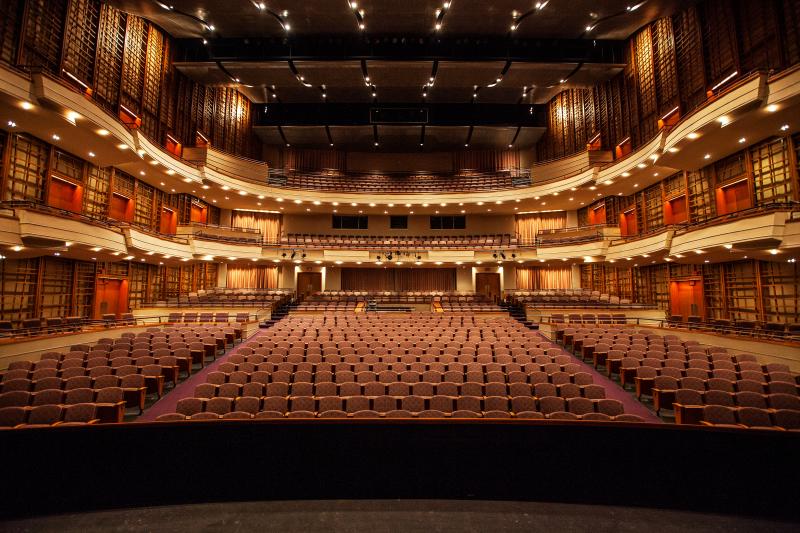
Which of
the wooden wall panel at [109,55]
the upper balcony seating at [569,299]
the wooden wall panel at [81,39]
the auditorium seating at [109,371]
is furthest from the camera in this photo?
the upper balcony seating at [569,299]

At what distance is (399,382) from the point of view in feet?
15.1

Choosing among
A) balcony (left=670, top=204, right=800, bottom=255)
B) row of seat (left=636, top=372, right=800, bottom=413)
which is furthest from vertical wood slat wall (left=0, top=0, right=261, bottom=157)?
balcony (left=670, top=204, right=800, bottom=255)

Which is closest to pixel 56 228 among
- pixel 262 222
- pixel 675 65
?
pixel 262 222

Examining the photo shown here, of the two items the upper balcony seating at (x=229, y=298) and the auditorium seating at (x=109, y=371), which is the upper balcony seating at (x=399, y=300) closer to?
the upper balcony seating at (x=229, y=298)

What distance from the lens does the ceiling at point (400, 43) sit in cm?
1183

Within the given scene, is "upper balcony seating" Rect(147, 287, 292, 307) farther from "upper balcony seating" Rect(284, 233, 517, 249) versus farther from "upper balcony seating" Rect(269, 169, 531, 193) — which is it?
"upper balcony seating" Rect(269, 169, 531, 193)

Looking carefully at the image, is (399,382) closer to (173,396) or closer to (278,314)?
(173,396)

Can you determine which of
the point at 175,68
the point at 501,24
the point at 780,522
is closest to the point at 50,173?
the point at 175,68

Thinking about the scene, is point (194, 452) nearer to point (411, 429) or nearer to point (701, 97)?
point (411, 429)

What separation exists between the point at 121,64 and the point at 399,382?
1360 centimetres

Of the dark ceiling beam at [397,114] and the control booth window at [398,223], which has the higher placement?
the dark ceiling beam at [397,114]

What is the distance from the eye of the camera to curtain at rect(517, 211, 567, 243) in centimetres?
1761

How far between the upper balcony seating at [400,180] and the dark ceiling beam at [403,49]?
5800 millimetres

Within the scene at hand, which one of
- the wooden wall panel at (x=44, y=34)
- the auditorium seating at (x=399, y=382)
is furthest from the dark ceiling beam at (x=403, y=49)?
the auditorium seating at (x=399, y=382)
